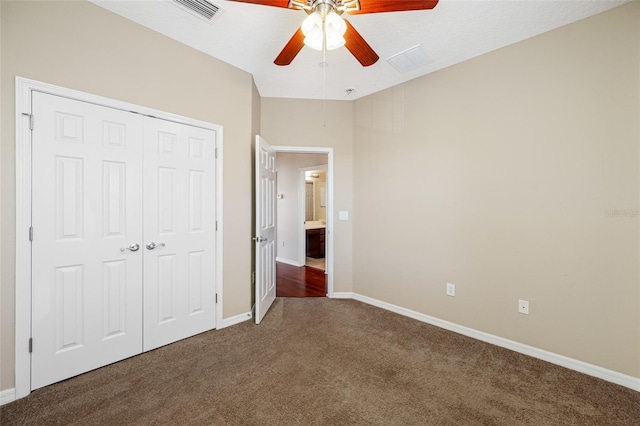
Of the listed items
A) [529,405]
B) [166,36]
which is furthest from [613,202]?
[166,36]

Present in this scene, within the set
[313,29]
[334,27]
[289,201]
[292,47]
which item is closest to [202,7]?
[292,47]

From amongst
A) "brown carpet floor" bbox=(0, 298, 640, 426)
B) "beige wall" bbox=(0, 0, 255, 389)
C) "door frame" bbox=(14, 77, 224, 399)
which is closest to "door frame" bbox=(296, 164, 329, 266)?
"beige wall" bbox=(0, 0, 255, 389)

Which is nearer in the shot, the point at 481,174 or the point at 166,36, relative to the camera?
the point at 166,36

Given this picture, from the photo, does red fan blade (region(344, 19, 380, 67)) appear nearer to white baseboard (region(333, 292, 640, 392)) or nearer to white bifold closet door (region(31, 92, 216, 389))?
white bifold closet door (region(31, 92, 216, 389))

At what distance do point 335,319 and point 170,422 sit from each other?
1789mm

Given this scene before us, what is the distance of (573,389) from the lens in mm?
1858

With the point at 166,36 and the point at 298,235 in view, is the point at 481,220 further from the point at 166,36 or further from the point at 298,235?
the point at 298,235

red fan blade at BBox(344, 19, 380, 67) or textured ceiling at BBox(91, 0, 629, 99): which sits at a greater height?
textured ceiling at BBox(91, 0, 629, 99)

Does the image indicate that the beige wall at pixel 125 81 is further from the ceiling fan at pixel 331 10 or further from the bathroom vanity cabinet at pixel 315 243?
the bathroom vanity cabinet at pixel 315 243

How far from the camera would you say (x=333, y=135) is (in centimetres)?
360

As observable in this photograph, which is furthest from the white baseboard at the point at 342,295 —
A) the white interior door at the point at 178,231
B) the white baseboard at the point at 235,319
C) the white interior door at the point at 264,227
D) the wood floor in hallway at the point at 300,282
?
the white interior door at the point at 178,231

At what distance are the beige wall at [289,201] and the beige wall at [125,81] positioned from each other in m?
2.42

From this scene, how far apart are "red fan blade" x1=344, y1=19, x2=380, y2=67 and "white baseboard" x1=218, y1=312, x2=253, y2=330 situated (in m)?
2.71

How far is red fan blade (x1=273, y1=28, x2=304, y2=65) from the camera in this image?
5.59 ft
